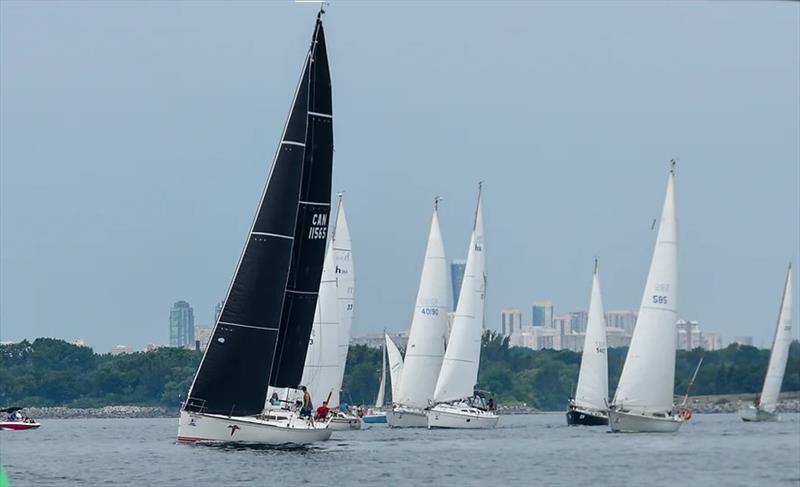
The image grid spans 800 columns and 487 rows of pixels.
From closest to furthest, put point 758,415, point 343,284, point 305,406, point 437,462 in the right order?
point 437,462 → point 305,406 → point 343,284 → point 758,415

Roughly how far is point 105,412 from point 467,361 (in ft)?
316

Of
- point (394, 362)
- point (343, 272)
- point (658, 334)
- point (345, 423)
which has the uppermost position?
point (343, 272)

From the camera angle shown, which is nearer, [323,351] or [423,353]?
[323,351]

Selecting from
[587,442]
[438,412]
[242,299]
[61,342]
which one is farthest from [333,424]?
[61,342]

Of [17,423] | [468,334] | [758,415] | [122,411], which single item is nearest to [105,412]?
[122,411]

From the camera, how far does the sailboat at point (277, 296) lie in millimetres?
48969

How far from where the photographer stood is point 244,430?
159 feet

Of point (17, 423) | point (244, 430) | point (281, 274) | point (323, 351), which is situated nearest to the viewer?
point (244, 430)

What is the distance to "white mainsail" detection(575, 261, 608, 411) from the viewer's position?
8212cm

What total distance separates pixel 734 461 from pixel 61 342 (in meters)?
159

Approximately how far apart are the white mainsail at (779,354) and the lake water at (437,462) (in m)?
30.1

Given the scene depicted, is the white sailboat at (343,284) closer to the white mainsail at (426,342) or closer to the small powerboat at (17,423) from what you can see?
the white mainsail at (426,342)

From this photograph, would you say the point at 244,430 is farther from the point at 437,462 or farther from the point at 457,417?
the point at 457,417

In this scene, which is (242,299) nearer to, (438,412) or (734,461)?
(734,461)
